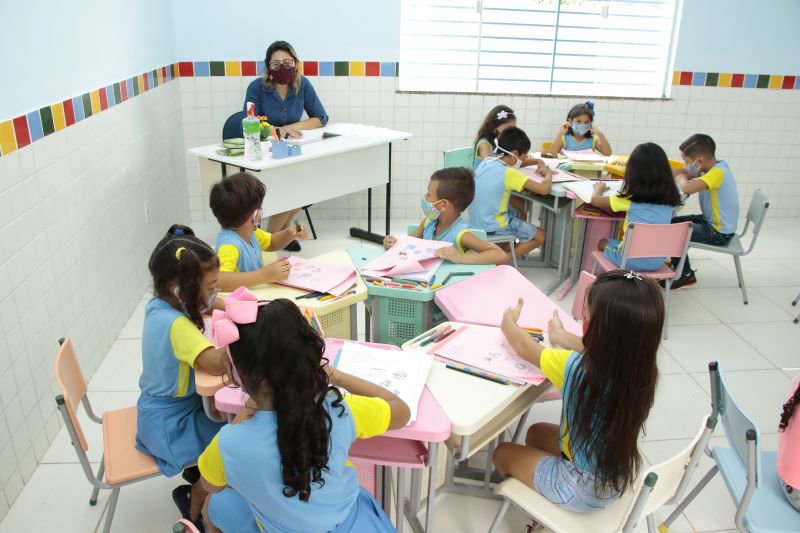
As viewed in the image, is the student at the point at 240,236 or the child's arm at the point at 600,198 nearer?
the student at the point at 240,236

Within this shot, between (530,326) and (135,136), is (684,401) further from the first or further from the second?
(135,136)

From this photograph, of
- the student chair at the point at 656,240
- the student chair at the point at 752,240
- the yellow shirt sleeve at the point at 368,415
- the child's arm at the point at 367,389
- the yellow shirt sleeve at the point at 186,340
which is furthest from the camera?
the student chair at the point at 752,240

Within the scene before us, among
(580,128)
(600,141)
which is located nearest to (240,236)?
(580,128)

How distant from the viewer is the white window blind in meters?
5.40

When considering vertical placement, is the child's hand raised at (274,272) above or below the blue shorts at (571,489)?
above

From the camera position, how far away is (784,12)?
5492 mm

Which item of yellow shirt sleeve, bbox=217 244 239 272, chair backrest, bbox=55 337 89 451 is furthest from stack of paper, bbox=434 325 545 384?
chair backrest, bbox=55 337 89 451

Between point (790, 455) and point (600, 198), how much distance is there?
221 cm

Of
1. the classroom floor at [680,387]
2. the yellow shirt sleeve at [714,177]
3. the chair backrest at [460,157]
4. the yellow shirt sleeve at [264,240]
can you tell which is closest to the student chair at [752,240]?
the yellow shirt sleeve at [714,177]

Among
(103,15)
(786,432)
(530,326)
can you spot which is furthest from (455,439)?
(103,15)

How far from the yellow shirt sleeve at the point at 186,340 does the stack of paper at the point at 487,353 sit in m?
0.73

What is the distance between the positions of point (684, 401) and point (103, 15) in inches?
145

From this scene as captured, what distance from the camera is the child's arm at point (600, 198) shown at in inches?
152

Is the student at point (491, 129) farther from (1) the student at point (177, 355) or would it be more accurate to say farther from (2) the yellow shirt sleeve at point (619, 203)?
(1) the student at point (177, 355)
